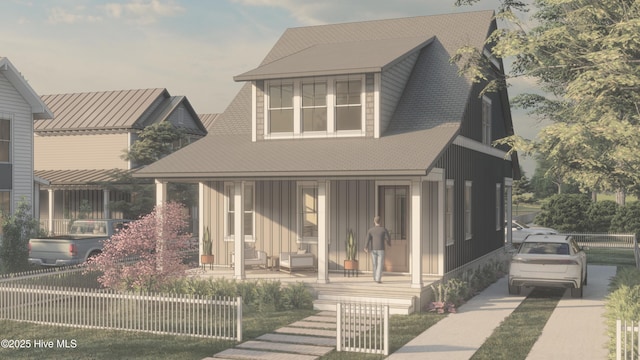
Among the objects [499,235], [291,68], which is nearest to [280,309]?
[291,68]

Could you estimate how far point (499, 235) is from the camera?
27000mm

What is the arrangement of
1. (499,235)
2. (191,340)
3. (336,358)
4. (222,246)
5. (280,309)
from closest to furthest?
(336,358)
(191,340)
(280,309)
(222,246)
(499,235)

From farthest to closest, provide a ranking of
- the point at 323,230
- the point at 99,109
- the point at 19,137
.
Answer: the point at 99,109, the point at 19,137, the point at 323,230

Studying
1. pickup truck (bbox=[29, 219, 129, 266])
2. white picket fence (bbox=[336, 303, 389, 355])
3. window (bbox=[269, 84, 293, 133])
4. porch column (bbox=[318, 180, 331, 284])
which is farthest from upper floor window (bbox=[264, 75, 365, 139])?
white picket fence (bbox=[336, 303, 389, 355])

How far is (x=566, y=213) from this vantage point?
141 ft

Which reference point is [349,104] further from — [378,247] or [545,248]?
[545,248]

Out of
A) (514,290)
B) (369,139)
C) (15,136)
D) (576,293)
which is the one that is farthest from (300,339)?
(15,136)

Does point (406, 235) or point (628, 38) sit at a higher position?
point (628, 38)

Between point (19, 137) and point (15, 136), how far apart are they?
9.0 inches

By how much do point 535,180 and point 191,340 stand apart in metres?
100

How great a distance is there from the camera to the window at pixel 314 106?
19.3m

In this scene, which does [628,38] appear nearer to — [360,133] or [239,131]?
[360,133]

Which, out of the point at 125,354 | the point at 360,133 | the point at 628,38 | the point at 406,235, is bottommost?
the point at 125,354

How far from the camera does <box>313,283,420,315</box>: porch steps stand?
15430 mm
